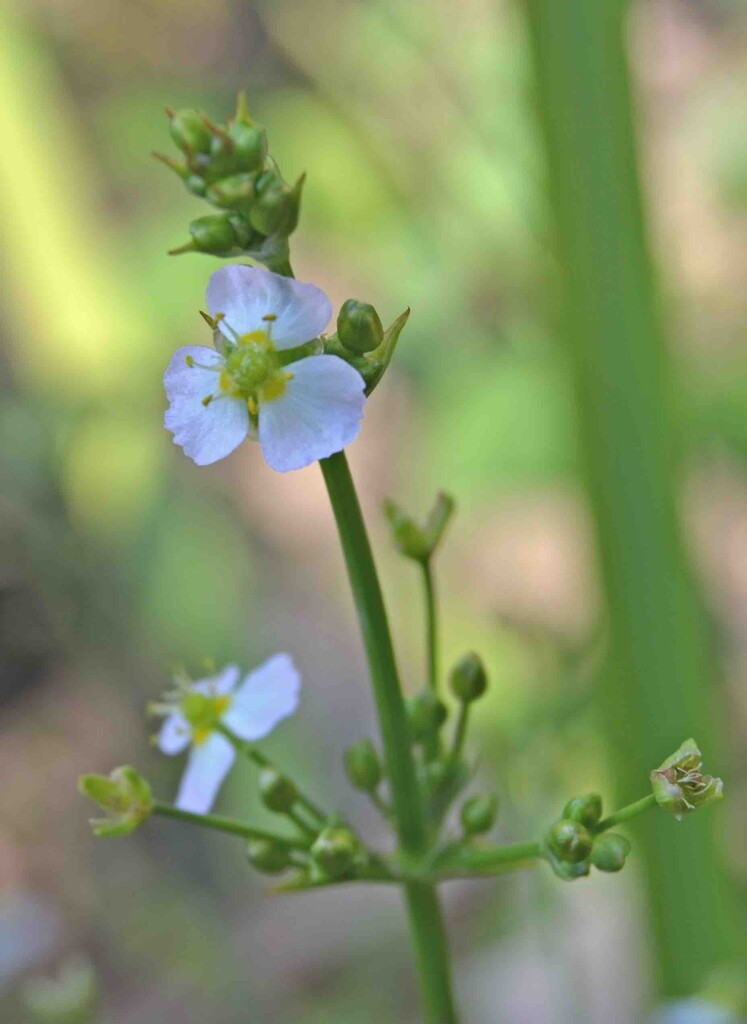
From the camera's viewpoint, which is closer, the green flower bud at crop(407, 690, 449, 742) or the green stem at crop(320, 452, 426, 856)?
the green stem at crop(320, 452, 426, 856)

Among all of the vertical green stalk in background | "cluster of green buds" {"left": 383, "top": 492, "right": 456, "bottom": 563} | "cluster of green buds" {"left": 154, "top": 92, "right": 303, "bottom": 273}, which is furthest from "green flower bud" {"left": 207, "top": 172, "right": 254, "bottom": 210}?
the vertical green stalk in background

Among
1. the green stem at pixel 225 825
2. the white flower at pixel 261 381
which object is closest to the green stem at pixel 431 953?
the green stem at pixel 225 825

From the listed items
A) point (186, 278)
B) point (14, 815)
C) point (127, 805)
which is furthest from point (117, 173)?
point (127, 805)

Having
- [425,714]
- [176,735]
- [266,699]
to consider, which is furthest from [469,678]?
[176,735]

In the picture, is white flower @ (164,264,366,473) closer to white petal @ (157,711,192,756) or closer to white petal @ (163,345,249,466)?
white petal @ (163,345,249,466)

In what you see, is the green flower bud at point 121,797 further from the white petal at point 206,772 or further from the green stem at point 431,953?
the green stem at point 431,953

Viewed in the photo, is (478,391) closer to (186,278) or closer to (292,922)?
(186,278)

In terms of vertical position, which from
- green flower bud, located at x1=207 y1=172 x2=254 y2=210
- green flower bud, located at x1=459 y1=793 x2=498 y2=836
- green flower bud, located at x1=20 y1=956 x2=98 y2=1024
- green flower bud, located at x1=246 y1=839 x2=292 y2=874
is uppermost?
green flower bud, located at x1=207 y1=172 x2=254 y2=210
